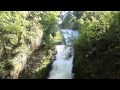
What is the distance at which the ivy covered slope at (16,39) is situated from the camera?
9.35 metres

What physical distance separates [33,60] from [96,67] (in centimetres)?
376

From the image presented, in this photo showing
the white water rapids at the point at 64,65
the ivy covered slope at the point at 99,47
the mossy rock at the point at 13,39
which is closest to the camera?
the ivy covered slope at the point at 99,47

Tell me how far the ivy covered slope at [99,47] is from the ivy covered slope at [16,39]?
2369mm

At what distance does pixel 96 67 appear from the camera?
9188mm

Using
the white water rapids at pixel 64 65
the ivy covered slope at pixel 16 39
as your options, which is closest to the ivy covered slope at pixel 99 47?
the white water rapids at pixel 64 65

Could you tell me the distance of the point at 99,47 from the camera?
10039mm

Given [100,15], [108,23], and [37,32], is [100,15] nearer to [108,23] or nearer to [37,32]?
[108,23]

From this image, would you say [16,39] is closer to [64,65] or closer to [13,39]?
[13,39]

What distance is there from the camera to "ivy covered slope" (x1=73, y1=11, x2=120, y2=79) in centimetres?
895

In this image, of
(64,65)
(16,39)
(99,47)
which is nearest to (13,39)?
(16,39)

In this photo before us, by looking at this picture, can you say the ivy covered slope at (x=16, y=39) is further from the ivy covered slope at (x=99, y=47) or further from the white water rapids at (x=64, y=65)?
the ivy covered slope at (x=99, y=47)

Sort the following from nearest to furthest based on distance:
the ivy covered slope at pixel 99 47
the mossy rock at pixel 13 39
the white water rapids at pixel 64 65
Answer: the ivy covered slope at pixel 99 47, the mossy rock at pixel 13 39, the white water rapids at pixel 64 65
